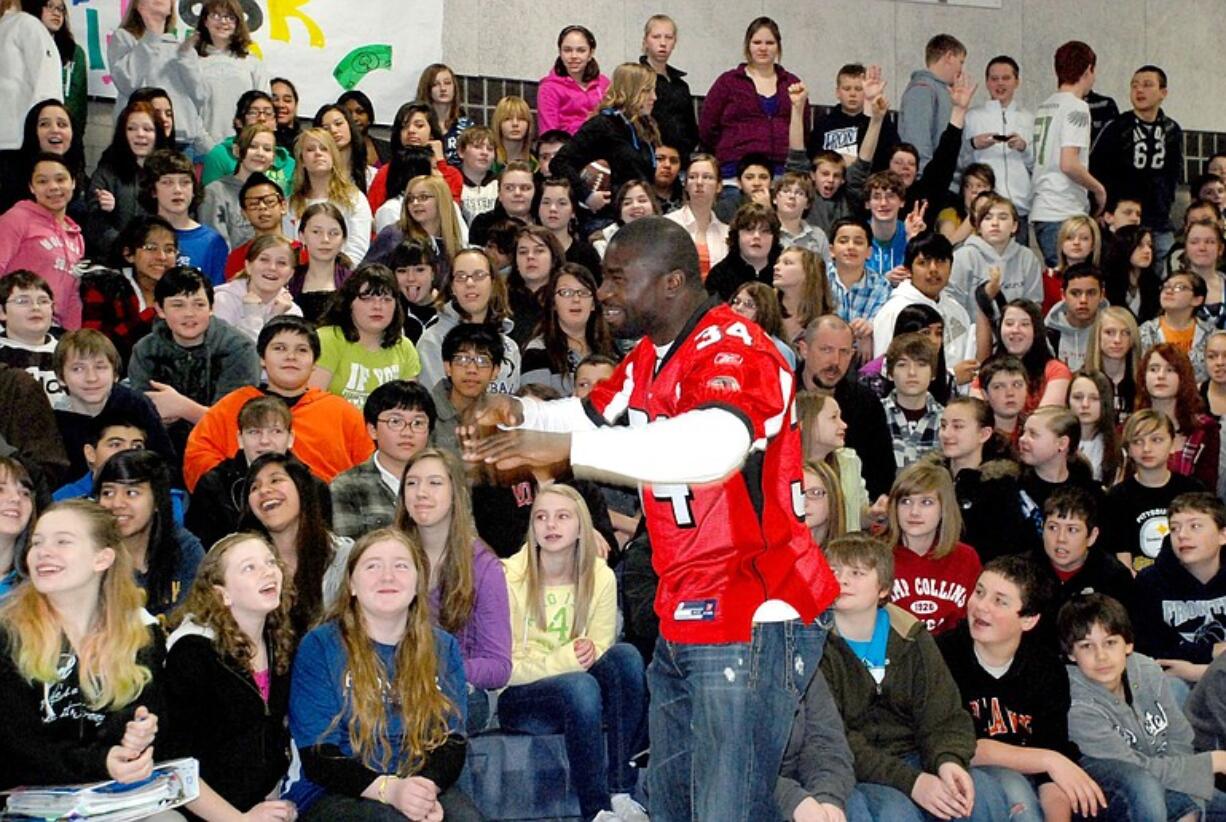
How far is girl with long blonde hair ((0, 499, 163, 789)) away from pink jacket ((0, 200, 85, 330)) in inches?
140

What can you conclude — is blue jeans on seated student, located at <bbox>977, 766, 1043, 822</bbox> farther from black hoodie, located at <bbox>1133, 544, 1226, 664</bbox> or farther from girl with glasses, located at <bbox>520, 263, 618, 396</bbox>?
girl with glasses, located at <bbox>520, 263, 618, 396</bbox>

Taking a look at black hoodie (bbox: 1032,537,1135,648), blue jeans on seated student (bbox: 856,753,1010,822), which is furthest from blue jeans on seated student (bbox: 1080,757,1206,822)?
black hoodie (bbox: 1032,537,1135,648)

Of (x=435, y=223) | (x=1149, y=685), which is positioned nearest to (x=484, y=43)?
(x=435, y=223)

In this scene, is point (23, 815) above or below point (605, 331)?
below

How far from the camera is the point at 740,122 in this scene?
12938 mm

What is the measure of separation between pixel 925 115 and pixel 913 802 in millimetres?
8019

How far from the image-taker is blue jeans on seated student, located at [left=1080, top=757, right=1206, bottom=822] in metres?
6.82

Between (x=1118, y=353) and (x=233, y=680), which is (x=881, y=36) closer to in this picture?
(x=1118, y=353)

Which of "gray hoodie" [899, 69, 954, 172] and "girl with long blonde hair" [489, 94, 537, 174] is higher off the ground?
"gray hoodie" [899, 69, 954, 172]

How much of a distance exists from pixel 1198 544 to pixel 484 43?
26.2ft

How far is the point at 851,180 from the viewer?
1277cm

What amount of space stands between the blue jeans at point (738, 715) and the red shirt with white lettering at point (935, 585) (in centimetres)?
331

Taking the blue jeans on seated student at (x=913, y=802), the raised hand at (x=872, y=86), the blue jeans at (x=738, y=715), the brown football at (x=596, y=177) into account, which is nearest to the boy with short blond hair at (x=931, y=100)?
the raised hand at (x=872, y=86)

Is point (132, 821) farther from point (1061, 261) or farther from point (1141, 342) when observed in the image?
point (1061, 261)
